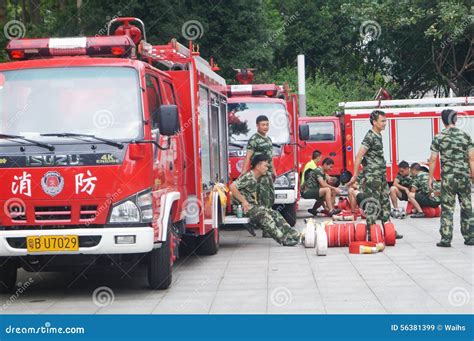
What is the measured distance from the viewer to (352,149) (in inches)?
1122

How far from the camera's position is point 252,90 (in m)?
19.0

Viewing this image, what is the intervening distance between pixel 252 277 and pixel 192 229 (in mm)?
1460

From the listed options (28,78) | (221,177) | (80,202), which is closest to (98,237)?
(80,202)

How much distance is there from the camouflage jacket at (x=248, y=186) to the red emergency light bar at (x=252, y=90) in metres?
4.01

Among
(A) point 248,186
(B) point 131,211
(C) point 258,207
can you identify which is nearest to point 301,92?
(A) point 248,186

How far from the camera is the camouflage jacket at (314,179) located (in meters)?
19.9

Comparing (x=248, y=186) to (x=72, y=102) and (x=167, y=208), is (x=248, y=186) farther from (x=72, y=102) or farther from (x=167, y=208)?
(x=72, y=102)

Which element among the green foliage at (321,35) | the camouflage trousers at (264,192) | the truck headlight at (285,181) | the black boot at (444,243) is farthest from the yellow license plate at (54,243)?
the green foliage at (321,35)

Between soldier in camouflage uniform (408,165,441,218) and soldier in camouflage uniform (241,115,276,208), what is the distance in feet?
15.9

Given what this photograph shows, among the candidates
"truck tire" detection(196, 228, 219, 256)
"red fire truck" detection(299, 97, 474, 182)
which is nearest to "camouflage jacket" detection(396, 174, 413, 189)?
"truck tire" detection(196, 228, 219, 256)

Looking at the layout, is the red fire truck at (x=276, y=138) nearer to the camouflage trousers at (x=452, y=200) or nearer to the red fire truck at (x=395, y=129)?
the camouflage trousers at (x=452, y=200)

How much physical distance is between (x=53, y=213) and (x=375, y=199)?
5779mm

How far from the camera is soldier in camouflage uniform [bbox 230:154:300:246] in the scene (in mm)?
14719

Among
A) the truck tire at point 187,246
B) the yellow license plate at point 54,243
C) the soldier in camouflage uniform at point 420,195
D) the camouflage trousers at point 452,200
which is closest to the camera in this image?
the yellow license plate at point 54,243
